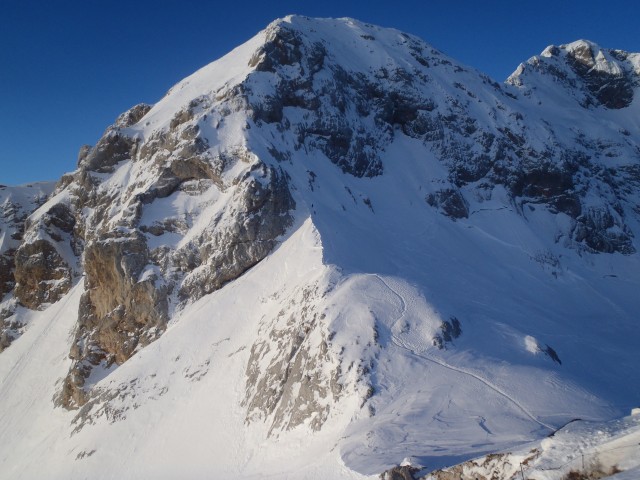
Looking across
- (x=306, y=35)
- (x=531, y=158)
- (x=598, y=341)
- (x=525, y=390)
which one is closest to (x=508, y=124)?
(x=531, y=158)

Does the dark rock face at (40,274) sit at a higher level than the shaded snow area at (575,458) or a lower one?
higher

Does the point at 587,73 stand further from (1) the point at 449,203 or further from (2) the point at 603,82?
(1) the point at 449,203

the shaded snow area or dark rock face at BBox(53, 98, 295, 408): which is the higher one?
dark rock face at BBox(53, 98, 295, 408)

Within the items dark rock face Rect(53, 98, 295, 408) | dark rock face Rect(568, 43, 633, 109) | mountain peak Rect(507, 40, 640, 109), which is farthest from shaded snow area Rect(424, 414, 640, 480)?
dark rock face Rect(568, 43, 633, 109)

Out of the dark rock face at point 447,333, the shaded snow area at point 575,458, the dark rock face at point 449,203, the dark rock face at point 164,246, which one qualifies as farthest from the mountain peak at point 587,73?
the shaded snow area at point 575,458

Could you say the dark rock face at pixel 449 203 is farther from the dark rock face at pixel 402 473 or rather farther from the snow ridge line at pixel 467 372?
the dark rock face at pixel 402 473

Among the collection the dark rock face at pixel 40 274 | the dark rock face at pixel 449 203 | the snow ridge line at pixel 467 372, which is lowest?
the snow ridge line at pixel 467 372

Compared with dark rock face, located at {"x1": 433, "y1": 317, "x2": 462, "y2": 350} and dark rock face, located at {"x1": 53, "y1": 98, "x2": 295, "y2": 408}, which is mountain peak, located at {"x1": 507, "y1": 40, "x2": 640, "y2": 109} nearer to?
dark rock face, located at {"x1": 53, "y1": 98, "x2": 295, "y2": 408}

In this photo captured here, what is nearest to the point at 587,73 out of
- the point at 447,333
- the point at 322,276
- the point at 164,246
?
Answer: the point at 164,246
